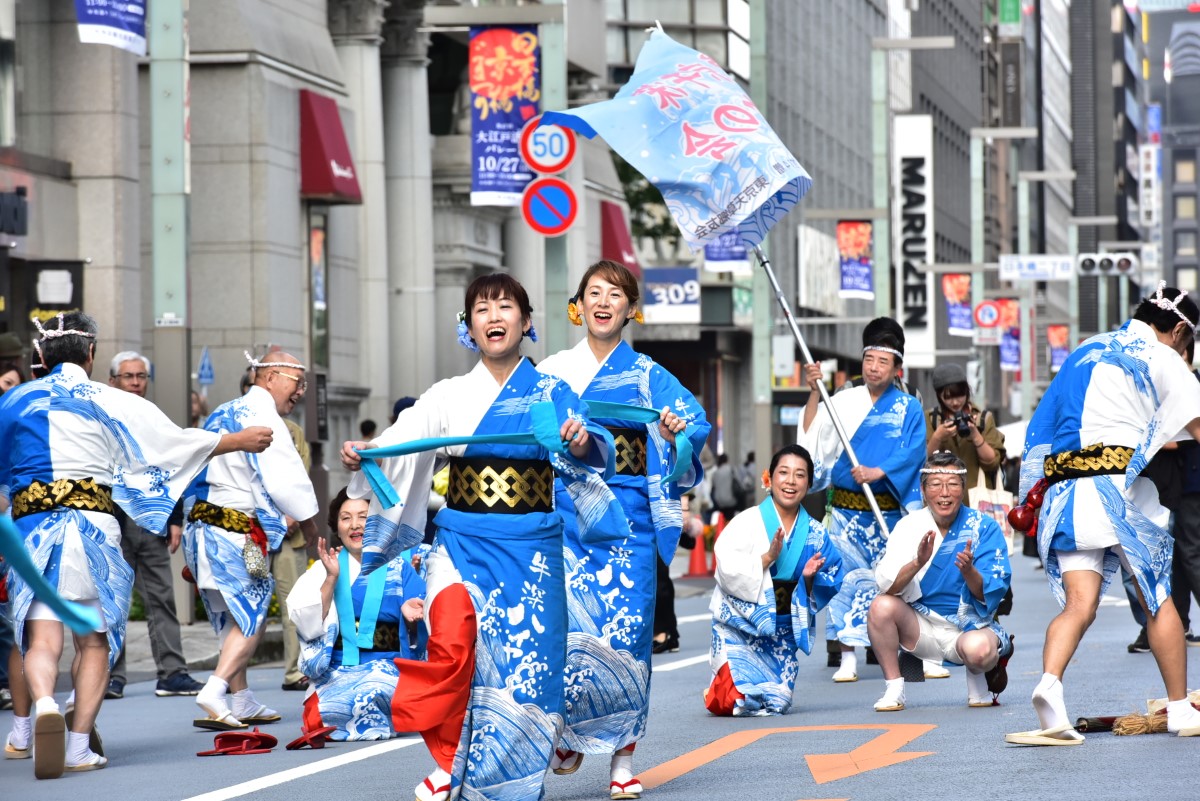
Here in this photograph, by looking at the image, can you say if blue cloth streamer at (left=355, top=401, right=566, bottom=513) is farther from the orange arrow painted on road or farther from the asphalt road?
the orange arrow painted on road

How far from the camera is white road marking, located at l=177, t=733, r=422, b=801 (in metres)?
8.63

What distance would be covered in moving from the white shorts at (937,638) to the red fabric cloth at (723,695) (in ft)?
2.81

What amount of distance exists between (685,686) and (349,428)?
1422cm

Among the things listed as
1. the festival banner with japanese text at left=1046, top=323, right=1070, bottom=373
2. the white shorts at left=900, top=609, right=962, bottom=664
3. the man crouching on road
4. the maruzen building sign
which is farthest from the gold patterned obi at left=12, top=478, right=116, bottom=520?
the festival banner with japanese text at left=1046, top=323, right=1070, bottom=373

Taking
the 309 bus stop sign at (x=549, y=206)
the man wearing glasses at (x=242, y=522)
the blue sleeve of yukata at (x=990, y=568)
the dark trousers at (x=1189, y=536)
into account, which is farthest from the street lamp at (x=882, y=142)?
the man wearing glasses at (x=242, y=522)

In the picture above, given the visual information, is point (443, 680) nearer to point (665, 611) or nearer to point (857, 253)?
point (665, 611)

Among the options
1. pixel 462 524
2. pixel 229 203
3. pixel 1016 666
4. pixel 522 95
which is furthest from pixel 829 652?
pixel 229 203

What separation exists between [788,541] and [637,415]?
2.96m

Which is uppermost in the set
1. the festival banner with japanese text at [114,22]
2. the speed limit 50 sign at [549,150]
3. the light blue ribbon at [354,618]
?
the festival banner with japanese text at [114,22]

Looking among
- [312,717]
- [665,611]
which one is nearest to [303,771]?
[312,717]

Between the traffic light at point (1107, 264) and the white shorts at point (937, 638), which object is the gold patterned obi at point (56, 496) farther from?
the traffic light at point (1107, 264)

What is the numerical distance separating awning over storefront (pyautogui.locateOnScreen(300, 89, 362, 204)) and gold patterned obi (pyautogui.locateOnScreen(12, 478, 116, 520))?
15428mm

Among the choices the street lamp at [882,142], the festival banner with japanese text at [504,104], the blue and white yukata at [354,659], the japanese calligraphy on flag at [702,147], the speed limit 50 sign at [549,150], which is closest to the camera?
the blue and white yukata at [354,659]

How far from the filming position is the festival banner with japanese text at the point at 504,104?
21969 millimetres
